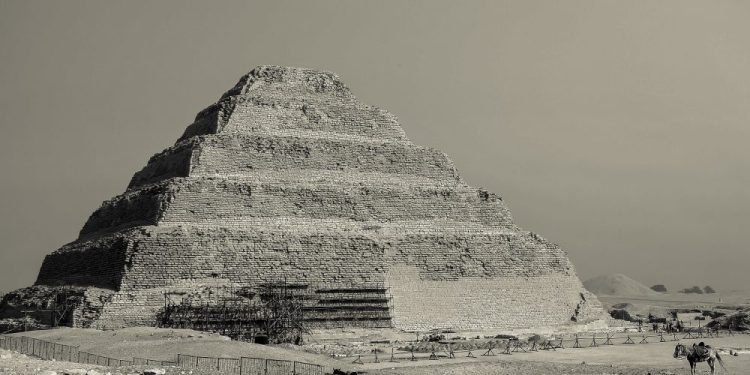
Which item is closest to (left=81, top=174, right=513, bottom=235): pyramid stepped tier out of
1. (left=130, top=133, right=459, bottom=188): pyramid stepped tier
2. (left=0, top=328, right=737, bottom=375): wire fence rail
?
(left=130, top=133, right=459, bottom=188): pyramid stepped tier

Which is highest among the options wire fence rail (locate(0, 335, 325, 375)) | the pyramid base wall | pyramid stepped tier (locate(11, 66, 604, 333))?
pyramid stepped tier (locate(11, 66, 604, 333))

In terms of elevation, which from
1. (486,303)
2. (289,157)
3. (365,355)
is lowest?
(365,355)

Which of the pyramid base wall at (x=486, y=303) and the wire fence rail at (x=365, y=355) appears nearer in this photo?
the wire fence rail at (x=365, y=355)

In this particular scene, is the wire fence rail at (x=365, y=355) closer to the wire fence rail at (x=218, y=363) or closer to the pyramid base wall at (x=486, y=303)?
the wire fence rail at (x=218, y=363)

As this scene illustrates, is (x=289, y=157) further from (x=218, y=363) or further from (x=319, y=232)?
(x=218, y=363)

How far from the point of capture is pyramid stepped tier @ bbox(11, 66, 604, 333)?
42438mm

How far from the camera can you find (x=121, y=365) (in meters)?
28.4

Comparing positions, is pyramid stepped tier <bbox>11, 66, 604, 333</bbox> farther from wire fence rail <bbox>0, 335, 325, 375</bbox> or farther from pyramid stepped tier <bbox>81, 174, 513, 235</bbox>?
wire fence rail <bbox>0, 335, 325, 375</bbox>

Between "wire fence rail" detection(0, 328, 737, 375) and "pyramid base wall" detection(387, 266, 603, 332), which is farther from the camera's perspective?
"pyramid base wall" detection(387, 266, 603, 332)

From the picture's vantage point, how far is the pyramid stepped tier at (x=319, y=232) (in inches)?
1671

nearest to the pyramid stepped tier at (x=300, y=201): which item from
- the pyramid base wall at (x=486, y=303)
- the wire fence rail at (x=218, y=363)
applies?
the pyramid base wall at (x=486, y=303)

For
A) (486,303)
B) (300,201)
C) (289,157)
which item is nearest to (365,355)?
(486,303)

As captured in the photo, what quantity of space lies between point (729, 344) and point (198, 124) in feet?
90.8

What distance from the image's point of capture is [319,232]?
149 feet
